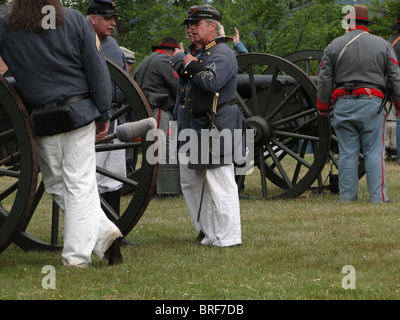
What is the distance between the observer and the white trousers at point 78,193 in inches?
184

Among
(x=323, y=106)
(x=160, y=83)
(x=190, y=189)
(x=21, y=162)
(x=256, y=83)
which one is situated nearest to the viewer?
(x=21, y=162)

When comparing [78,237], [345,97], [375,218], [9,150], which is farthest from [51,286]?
[345,97]

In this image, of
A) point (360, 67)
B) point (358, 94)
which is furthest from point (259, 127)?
point (360, 67)

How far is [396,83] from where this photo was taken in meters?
7.62

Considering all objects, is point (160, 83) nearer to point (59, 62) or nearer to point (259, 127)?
point (259, 127)

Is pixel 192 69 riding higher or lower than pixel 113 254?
higher

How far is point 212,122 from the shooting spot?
5633 mm

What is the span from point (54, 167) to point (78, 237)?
415mm

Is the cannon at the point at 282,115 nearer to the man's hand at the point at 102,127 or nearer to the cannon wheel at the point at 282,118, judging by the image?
the cannon wheel at the point at 282,118

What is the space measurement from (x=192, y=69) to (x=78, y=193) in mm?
1279

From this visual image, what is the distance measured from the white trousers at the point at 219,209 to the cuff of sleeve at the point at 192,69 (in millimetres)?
628

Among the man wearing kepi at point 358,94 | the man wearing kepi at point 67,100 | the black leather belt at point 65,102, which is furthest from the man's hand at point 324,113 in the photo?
the black leather belt at point 65,102

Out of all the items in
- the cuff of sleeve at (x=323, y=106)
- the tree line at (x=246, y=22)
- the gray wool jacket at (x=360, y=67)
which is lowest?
the tree line at (x=246, y=22)

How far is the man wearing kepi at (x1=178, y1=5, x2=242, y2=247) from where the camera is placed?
558cm
